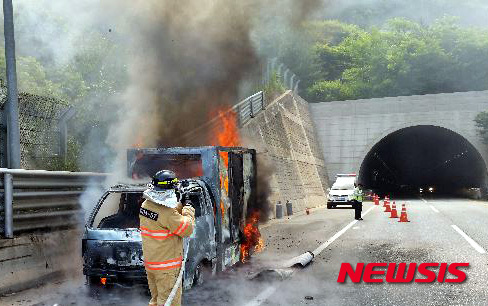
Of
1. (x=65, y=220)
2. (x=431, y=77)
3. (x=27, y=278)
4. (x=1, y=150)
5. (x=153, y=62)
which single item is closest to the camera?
(x=27, y=278)

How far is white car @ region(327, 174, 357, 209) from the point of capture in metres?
30.7

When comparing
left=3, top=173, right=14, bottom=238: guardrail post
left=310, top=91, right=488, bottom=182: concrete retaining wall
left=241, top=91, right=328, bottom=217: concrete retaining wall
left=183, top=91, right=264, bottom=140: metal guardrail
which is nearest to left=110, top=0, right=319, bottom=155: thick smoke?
left=183, top=91, right=264, bottom=140: metal guardrail

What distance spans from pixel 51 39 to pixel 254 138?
25.4 meters

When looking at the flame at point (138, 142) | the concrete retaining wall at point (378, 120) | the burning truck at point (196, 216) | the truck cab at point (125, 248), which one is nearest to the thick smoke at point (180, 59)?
the flame at point (138, 142)

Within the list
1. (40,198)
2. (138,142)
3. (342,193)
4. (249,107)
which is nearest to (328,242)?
(138,142)

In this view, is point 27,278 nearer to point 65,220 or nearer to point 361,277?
point 65,220

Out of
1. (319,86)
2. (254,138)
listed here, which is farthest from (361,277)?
(319,86)

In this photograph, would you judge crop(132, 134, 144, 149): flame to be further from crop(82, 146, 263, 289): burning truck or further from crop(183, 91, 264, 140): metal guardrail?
crop(82, 146, 263, 289): burning truck

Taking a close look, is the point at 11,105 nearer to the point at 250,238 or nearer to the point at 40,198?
the point at 40,198

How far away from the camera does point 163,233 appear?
4.97m

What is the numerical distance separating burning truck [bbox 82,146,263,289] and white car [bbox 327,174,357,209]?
2067 cm

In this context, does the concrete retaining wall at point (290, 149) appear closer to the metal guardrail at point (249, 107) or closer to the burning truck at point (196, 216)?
the metal guardrail at point (249, 107)

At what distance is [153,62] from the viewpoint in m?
15.8

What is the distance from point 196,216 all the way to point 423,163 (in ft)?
251
